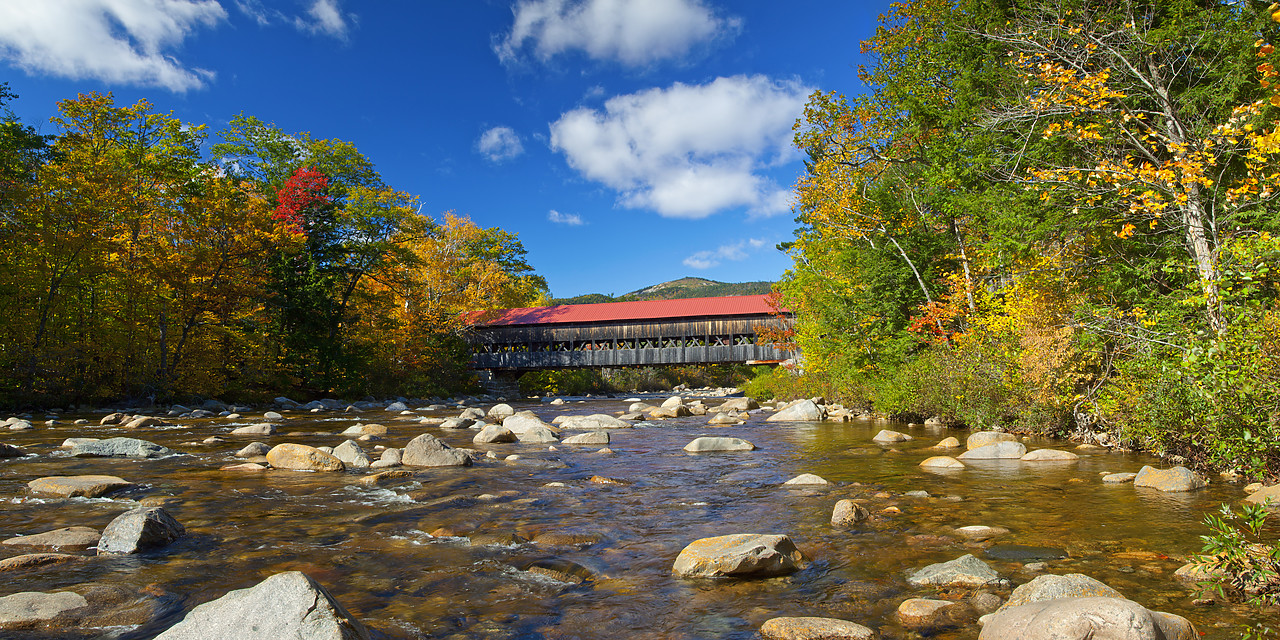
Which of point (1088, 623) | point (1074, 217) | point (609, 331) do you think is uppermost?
point (1074, 217)

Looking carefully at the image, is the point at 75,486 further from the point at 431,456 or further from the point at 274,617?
the point at 274,617

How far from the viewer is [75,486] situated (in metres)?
5.78

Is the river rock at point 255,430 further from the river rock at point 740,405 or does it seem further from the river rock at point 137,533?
the river rock at point 740,405

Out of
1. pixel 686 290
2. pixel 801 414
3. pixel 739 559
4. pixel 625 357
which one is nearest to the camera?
pixel 739 559

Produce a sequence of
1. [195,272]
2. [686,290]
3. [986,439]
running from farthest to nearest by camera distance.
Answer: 1. [686,290]
2. [195,272]
3. [986,439]

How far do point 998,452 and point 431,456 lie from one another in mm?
7251

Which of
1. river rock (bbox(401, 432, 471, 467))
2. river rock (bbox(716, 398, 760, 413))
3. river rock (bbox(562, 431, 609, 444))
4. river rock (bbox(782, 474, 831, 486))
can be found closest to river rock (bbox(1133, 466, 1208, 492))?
river rock (bbox(782, 474, 831, 486))

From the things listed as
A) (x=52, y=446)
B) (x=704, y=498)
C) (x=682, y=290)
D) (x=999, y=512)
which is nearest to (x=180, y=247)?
(x=52, y=446)

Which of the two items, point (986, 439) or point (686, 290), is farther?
point (686, 290)

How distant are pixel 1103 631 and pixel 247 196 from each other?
2424 cm

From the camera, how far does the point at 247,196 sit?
819 inches

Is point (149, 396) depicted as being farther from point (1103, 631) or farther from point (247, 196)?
point (1103, 631)

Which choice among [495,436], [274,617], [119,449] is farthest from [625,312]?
[274,617]

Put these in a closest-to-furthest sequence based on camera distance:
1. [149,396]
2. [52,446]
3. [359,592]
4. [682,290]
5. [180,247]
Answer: [359,592] < [52,446] < [149,396] < [180,247] < [682,290]
